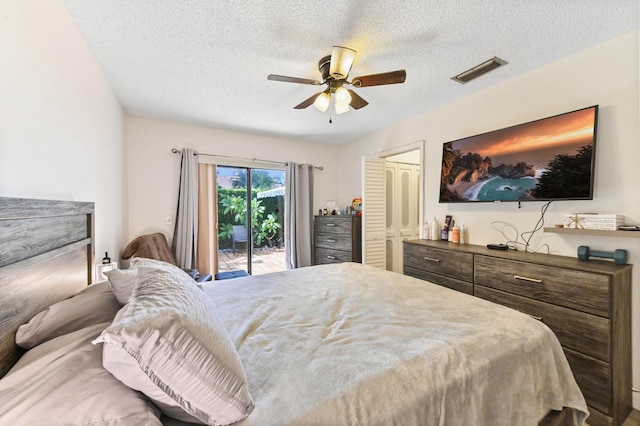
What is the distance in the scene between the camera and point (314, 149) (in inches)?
183

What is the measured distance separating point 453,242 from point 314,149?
2.85 metres

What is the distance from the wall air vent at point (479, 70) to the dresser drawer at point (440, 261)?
1.62 m

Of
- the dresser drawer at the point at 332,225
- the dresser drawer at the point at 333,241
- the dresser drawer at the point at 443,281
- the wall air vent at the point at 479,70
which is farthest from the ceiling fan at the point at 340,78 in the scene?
the dresser drawer at the point at 333,241

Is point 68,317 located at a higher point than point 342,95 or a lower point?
lower

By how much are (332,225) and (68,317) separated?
11.3 feet

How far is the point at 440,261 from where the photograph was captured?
252 cm

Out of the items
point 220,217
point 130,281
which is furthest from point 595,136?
point 220,217

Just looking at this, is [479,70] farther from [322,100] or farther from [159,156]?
[159,156]

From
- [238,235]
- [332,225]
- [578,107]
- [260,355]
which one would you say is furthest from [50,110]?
[578,107]

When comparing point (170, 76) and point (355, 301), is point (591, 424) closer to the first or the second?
point (355, 301)

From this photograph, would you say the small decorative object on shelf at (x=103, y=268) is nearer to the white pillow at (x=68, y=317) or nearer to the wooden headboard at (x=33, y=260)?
the wooden headboard at (x=33, y=260)

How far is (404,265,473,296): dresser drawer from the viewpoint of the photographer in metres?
2.28

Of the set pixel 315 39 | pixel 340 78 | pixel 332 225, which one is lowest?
pixel 332 225

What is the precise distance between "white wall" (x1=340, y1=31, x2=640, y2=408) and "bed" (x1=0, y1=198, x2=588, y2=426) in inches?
48.5
